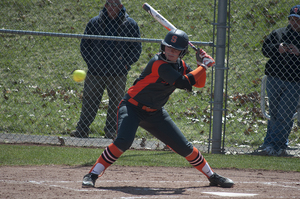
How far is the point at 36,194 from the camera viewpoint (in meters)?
3.43

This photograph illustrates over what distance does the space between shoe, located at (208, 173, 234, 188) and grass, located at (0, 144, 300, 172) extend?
1157 mm

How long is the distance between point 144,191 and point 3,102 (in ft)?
19.8

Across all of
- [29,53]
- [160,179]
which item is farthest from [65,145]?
[29,53]

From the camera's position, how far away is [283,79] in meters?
6.10

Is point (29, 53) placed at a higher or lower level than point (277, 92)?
lower

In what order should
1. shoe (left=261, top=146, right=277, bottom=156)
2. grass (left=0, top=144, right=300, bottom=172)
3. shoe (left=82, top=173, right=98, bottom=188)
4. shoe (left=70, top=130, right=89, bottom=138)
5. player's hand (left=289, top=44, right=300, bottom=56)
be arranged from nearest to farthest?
shoe (left=82, top=173, right=98, bottom=188), grass (left=0, top=144, right=300, bottom=172), player's hand (left=289, top=44, right=300, bottom=56), shoe (left=261, top=146, right=277, bottom=156), shoe (left=70, top=130, right=89, bottom=138)

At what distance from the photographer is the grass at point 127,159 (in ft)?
16.9

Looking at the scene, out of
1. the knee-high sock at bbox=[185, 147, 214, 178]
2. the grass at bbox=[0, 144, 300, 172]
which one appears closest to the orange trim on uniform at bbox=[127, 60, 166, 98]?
the knee-high sock at bbox=[185, 147, 214, 178]

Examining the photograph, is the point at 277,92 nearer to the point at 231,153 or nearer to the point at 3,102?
the point at 231,153

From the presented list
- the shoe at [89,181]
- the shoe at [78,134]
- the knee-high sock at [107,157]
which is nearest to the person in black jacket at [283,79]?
the shoe at [78,134]

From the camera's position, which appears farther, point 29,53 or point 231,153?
point 29,53

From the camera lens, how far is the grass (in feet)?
16.9

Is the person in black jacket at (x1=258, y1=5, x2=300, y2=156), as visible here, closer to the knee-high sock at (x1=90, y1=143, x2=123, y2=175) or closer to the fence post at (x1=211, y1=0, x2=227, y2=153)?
the fence post at (x1=211, y1=0, x2=227, y2=153)

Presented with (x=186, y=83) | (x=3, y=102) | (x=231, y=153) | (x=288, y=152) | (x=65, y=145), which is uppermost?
(x=186, y=83)
